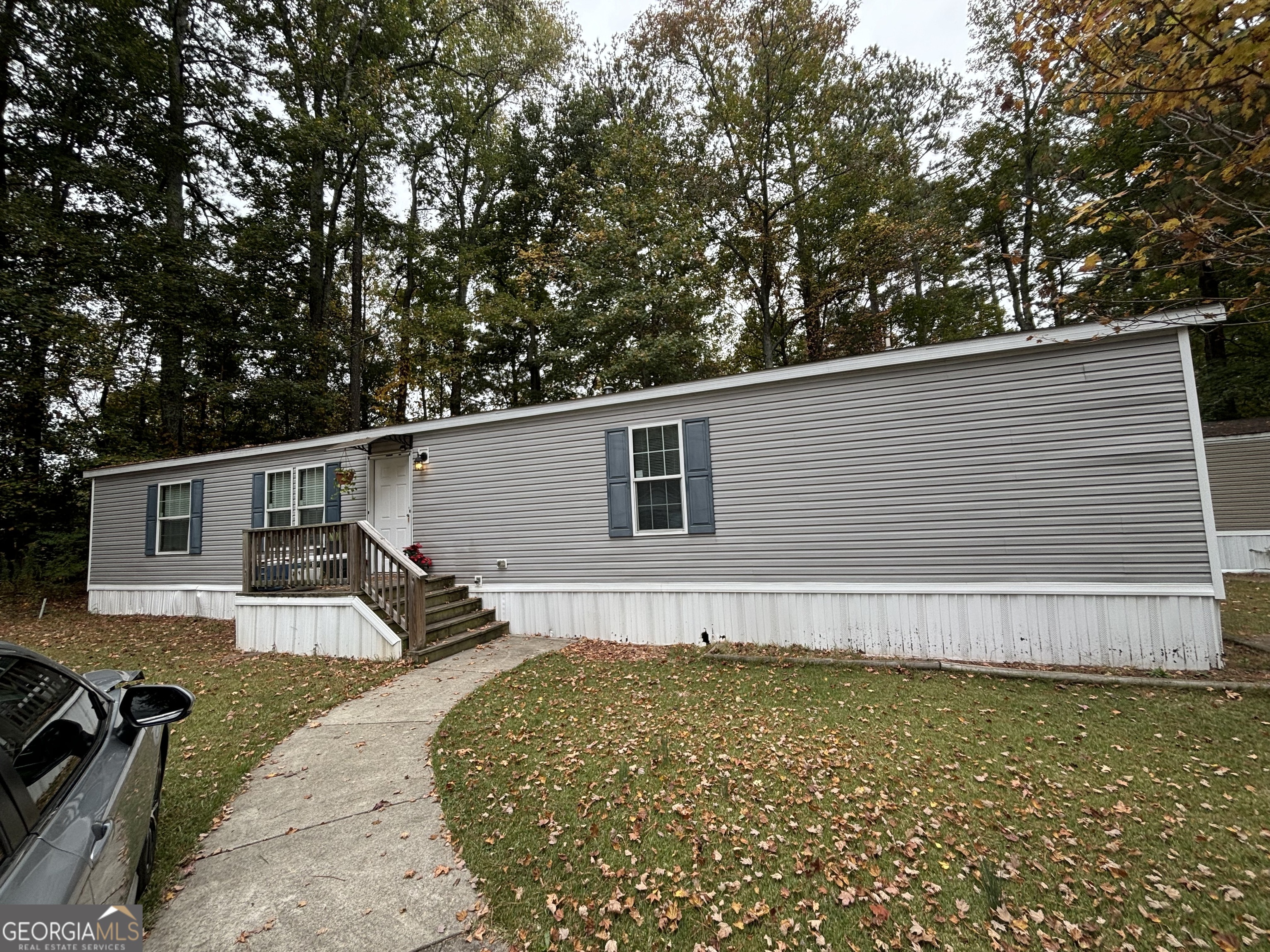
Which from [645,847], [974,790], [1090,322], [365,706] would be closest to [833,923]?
[645,847]

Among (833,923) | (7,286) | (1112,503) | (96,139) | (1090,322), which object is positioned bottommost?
(833,923)

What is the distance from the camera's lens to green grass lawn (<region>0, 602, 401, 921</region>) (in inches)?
131

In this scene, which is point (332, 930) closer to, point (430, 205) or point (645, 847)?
point (645, 847)

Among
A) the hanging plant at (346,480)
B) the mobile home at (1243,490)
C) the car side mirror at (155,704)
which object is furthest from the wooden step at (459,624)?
the mobile home at (1243,490)

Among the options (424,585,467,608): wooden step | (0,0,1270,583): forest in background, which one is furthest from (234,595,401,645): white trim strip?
(0,0,1270,583): forest in background

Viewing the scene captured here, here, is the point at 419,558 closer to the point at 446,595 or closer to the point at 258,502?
the point at 446,595

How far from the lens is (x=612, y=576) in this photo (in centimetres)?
777

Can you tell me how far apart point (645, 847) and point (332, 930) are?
1560 millimetres

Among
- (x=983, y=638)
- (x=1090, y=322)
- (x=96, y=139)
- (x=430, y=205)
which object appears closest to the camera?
(x=1090, y=322)

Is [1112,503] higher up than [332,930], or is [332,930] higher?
[1112,503]

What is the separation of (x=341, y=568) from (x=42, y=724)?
5964 millimetres

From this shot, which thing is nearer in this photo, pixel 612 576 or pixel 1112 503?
pixel 1112 503

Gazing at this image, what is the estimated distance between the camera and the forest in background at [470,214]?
13008 millimetres

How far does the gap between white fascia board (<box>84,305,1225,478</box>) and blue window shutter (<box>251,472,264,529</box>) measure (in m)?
0.53
